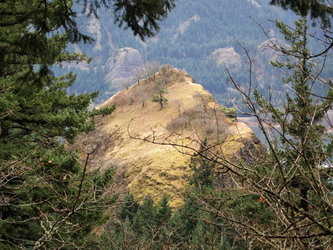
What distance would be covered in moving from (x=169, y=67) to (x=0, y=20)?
4947 cm

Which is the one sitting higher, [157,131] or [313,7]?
[313,7]

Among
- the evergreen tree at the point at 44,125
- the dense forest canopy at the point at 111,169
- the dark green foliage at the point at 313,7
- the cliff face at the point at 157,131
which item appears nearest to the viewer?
the dense forest canopy at the point at 111,169

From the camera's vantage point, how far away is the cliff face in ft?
105

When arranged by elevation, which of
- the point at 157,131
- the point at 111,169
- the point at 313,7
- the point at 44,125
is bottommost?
the point at 157,131

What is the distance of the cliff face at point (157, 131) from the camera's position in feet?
105

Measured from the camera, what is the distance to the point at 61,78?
14.4 m

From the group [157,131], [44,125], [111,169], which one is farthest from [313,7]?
[157,131]

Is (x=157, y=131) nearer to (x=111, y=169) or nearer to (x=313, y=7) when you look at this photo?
(x=111, y=169)

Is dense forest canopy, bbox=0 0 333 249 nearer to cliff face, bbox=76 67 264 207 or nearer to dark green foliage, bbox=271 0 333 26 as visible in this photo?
dark green foliage, bbox=271 0 333 26

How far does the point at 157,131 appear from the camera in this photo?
131 feet

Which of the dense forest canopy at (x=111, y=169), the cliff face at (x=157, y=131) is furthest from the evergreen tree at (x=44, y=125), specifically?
the cliff face at (x=157, y=131)

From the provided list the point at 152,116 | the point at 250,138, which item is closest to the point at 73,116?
the point at 250,138

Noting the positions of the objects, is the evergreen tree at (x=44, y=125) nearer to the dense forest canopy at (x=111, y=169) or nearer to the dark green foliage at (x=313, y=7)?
the dense forest canopy at (x=111, y=169)

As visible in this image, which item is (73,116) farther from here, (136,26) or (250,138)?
(250,138)
